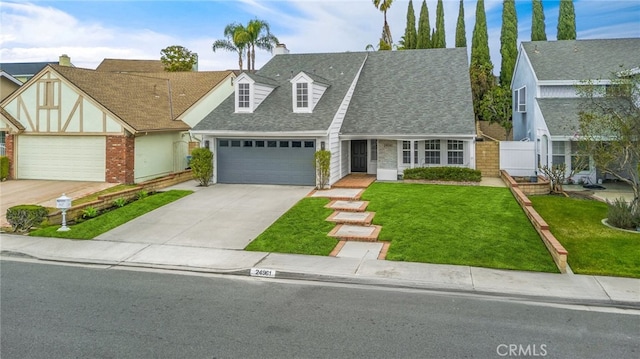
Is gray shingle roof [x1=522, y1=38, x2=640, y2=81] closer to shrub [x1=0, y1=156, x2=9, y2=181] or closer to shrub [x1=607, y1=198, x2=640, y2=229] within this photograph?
shrub [x1=607, y1=198, x2=640, y2=229]

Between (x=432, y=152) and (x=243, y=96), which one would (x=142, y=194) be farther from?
(x=432, y=152)

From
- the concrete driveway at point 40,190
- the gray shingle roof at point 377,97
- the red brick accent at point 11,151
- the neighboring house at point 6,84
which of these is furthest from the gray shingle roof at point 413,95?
the neighboring house at point 6,84

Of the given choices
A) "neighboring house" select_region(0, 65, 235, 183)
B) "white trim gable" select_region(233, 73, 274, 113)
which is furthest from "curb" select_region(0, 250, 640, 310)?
"white trim gable" select_region(233, 73, 274, 113)

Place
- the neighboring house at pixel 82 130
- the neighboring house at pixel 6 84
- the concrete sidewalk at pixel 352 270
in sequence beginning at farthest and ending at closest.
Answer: the neighboring house at pixel 6 84 → the neighboring house at pixel 82 130 → the concrete sidewalk at pixel 352 270

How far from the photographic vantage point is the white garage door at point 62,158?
20328 millimetres

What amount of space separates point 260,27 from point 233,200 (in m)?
30.8

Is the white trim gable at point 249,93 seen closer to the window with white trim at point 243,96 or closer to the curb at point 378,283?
the window with white trim at point 243,96

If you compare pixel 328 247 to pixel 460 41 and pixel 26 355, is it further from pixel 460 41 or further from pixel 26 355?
pixel 460 41

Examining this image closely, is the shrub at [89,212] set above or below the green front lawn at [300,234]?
above

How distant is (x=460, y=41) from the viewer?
133 feet

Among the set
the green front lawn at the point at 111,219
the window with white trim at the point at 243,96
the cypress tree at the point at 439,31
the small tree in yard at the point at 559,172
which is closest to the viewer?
the green front lawn at the point at 111,219

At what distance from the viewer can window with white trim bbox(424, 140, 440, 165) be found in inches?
842

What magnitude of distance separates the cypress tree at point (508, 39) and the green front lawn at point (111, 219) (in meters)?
29.3

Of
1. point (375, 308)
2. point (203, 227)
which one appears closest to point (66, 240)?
point (203, 227)
